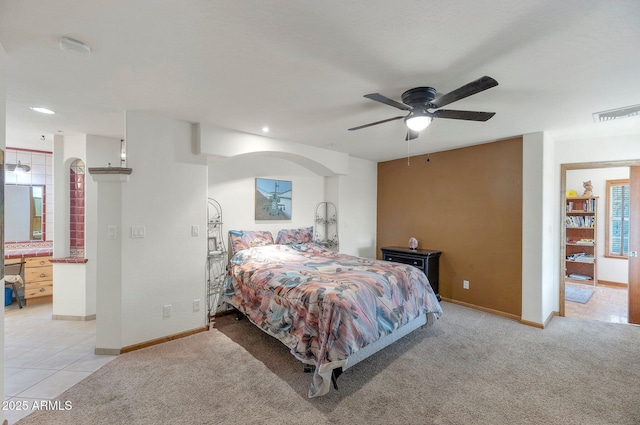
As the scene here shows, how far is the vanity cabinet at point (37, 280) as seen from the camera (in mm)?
4172

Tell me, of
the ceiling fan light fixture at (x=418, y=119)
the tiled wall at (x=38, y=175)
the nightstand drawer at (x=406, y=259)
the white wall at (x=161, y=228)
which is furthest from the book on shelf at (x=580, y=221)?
the tiled wall at (x=38, y=175)

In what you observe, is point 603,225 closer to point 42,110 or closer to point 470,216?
point 470,216

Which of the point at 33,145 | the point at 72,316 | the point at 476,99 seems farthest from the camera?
the point at 33,145

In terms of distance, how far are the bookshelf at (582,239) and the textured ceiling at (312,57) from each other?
324 cm

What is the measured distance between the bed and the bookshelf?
4.72 m

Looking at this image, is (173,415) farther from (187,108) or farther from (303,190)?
(303,190)

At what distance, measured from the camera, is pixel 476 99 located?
8.30 feet

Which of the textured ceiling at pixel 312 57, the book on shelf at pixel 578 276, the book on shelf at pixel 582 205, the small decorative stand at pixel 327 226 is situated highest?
the textured ceiling at pixel 312 57

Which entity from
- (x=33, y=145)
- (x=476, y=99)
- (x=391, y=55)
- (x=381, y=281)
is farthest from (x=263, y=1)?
(x=33, y=145)

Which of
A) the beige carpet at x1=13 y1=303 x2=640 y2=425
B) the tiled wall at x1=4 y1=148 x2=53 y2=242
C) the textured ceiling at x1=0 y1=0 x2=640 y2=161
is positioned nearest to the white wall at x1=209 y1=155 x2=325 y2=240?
the textured ceiling at x1=0 y1=0 x2=640 y2=161

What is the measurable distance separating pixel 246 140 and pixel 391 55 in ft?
7.79

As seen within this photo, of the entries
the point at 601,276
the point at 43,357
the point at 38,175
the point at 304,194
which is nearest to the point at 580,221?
the point at 601,276

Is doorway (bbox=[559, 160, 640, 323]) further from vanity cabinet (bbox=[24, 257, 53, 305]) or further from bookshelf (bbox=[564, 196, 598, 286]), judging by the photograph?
vanity cabinet (bbox=[24, 257, 53, 305])

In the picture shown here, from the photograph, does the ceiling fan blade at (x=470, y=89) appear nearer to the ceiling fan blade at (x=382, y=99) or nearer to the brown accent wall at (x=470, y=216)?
the ceiling fan blade at (x=382, y=99)
